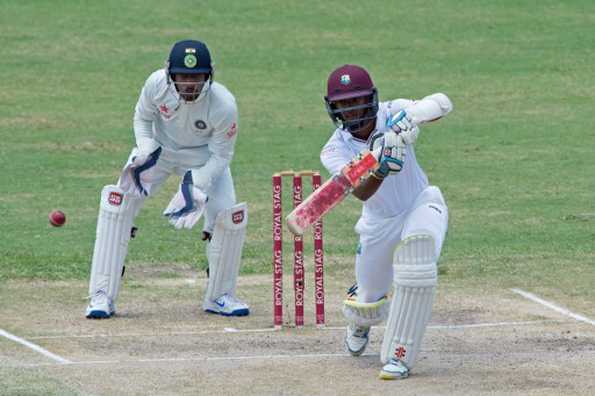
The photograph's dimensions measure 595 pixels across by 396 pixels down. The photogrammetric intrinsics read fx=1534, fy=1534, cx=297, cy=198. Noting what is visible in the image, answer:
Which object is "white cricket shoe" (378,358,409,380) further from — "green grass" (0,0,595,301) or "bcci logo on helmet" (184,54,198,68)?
"green grass" (0,0,595,301)

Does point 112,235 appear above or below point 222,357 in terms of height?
above

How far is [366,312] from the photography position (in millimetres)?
8727

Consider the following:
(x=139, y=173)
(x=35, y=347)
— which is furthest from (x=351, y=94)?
(x=35, y=347)

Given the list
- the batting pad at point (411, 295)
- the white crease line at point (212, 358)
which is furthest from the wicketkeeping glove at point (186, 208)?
the batting pad at point (411, 295)

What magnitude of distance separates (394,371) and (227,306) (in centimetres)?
227

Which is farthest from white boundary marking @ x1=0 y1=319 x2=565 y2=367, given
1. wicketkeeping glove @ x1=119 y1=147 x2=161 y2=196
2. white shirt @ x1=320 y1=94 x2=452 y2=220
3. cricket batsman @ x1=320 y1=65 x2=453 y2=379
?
wicketkeeping glove @ x1=119 y1=147 x2=161 y2=196

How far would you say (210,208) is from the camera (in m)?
10.2

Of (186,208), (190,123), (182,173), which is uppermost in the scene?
(190,123)

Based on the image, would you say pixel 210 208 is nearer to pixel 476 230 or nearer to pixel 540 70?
pixel 476 230

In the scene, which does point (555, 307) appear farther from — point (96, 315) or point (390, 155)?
point (96, 315)

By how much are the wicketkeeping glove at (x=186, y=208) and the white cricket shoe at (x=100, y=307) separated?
828 mm

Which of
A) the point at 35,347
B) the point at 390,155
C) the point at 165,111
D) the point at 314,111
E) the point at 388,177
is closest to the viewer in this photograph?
the point at 390,155

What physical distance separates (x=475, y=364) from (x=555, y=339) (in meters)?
0.94

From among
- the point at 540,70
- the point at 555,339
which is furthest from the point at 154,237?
the point at 540,70
